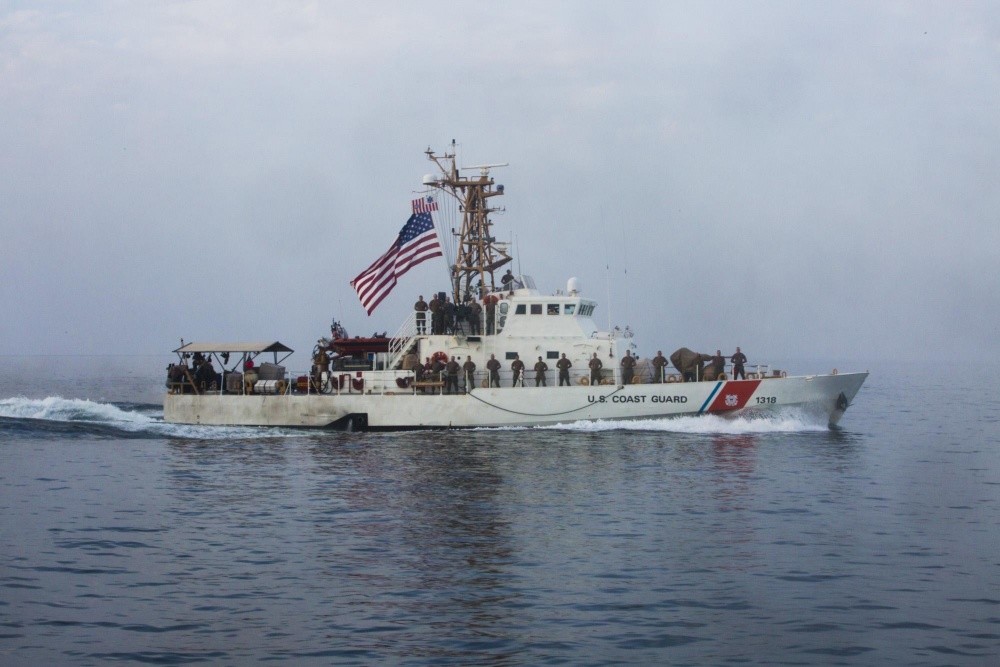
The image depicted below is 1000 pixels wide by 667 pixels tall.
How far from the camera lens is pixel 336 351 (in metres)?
35.4

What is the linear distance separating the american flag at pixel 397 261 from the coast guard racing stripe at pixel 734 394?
1074 cm

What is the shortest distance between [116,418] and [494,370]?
628 inches

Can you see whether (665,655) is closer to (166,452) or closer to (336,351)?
(166,452)

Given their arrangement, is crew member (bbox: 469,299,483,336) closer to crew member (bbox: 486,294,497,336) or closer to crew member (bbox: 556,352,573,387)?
crew member (bbox: 486,294,497,336)

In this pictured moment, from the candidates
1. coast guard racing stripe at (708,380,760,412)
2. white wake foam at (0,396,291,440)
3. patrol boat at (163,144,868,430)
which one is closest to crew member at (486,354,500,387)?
patrol boat at (163,144,868,430)

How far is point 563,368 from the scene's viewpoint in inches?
1293

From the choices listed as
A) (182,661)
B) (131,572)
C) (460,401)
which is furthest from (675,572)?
(460,401)

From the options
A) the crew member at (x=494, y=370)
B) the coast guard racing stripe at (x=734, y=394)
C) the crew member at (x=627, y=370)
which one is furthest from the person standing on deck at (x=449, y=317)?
the coast guard racing stripe at (x=734, y=394)

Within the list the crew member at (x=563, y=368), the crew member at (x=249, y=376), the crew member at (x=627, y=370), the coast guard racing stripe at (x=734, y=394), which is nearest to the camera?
the coast guard racing stripe at (x=734, y=394)

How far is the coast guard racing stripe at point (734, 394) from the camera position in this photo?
3197 cm

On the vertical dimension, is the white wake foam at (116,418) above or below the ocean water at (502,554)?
above

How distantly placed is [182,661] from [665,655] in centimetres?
561

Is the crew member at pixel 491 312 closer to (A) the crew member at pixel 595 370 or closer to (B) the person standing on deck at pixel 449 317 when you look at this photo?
(B) the person standing on deck at pixel 449 317

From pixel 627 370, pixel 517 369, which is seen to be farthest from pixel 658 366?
pixel 517 369
